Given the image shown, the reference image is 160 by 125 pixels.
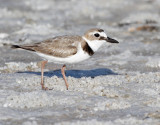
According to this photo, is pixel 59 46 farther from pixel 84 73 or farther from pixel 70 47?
pixel 84 73

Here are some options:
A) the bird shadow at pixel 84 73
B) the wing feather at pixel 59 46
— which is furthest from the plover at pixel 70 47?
the bird shadow at pixel 84 73

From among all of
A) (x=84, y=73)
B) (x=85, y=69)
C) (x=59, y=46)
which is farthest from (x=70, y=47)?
(x=85, y=69)

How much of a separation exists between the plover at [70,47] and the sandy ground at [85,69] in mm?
532

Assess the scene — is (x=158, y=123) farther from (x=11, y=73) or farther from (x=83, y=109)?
(x=11, y=73)

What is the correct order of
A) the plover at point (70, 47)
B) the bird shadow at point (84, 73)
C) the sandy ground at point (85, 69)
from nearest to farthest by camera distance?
the sandy ground at point (85, 69)
the plover at point (70, 47)
the bird shadow at point (84, 73)

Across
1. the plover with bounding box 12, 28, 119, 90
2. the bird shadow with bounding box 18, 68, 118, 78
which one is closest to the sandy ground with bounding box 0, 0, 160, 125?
the bird shadow with bounding box 18, 68, 118, 78

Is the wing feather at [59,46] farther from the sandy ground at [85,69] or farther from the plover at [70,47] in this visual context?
the sandy ground at [85,69]

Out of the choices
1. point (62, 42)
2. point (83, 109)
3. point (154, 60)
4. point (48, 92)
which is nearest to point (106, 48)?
point (154, 60)

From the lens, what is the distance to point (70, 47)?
22.7ft

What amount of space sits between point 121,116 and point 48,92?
5.20ft

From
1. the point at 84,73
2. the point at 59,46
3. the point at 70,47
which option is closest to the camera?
the point at 70,47

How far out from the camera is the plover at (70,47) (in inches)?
270

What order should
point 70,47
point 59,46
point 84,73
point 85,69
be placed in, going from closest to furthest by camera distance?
point 70,47 < point 59,46 < point 84,73 < point 85,69

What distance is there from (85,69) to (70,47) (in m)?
2.01
